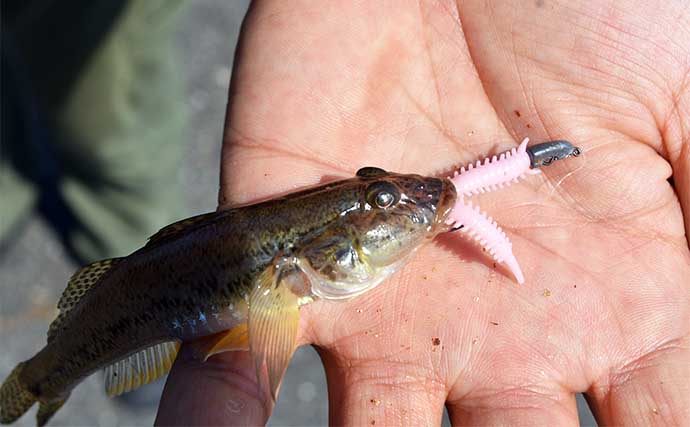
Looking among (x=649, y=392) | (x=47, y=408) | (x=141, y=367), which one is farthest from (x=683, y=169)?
(x=47, y=408)

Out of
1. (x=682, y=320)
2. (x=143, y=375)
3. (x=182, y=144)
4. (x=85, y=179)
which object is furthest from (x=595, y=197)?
(x=85, y=179)

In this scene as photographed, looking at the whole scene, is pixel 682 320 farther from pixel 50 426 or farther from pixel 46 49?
pixel 46 49

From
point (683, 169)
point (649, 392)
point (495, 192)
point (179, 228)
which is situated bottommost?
point (649, 392)

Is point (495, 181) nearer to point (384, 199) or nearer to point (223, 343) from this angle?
point (384, 199)

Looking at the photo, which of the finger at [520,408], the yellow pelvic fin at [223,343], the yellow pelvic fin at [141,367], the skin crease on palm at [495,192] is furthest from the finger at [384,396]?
the yellow pelvic fin at [141,367]

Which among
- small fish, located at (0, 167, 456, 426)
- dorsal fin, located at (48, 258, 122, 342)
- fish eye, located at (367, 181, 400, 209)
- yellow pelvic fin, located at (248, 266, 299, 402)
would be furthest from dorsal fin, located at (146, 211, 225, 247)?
fish eye, located at (367, 181, 400, 209)

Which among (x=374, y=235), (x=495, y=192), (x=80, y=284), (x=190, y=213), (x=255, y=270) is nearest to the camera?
(x=255, y=270)

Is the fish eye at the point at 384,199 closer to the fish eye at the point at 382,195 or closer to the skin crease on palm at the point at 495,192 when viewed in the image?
the fish eye at the point at 382,195
